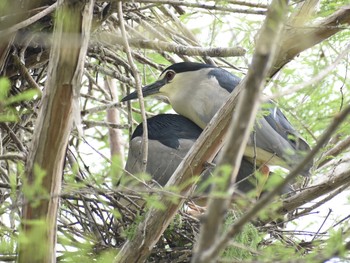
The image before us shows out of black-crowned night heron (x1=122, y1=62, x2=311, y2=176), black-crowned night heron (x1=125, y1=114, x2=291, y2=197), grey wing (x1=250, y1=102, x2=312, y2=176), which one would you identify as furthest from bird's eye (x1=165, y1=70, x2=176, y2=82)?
grey wing (x1=250, y1=102, x2=312, y2=176)

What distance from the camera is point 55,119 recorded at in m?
1.84

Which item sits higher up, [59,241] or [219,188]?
[219,188]

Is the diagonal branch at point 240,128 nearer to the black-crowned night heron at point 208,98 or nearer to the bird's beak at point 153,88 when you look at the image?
the black-crowned night heron at point 208,98

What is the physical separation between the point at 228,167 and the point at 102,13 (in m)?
1.28

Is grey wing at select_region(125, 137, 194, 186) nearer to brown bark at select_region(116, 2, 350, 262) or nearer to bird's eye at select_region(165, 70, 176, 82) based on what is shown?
bird's eye at select_region(165, 70, 176, 82)

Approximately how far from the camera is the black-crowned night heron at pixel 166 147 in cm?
311

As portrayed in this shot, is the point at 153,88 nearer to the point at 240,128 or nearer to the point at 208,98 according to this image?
the point at 208,98

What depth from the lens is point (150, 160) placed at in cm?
317

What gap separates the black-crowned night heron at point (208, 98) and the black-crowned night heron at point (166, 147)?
0.07m

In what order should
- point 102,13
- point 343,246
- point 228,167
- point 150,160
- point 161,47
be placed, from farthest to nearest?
1. point 150,160
2. point 161,47
3. point 102,13
4. point 343,246
5. point 228,167

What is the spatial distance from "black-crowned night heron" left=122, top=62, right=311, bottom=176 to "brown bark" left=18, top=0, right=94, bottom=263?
127cm

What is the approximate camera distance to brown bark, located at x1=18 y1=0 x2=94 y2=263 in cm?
180

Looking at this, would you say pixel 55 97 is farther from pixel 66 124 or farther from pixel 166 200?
pixel 166 200

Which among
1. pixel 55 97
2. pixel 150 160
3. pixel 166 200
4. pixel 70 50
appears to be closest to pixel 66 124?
pixel 55 97
